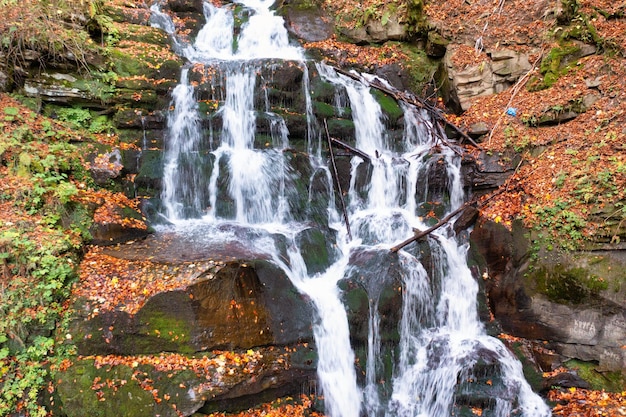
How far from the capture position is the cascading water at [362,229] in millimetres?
5855

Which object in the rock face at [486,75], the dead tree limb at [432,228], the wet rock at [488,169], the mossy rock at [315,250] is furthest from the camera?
the rock face at [486,75]

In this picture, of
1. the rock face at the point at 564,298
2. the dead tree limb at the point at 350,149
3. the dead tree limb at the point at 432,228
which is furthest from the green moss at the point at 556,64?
the dead tree limb at the point at 350,149

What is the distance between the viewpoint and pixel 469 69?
9.95 metres

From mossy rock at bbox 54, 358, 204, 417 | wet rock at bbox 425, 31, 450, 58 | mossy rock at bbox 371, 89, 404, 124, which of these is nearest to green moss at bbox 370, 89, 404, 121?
mossy rock at bbox 371, 89, 404, 124

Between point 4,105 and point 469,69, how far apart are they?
34.5ft

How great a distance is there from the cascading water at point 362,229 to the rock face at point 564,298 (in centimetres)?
58

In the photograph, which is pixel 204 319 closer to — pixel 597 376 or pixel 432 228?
pixel 432 228

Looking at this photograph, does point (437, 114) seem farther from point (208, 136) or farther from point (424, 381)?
point (424, 381)

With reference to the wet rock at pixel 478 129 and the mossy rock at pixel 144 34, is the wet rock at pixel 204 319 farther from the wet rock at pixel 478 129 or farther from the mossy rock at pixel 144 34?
the mossy rock at pixel 144 34

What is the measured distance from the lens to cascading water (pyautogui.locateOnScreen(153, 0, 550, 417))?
5855 mm

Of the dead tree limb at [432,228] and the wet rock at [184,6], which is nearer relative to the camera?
the dead tree limb at [432,228]

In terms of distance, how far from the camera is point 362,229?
798cm

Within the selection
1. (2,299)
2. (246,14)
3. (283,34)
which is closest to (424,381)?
(2,299)

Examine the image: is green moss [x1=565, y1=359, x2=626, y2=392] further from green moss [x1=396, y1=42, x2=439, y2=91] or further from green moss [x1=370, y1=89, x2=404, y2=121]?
green moss [x1=396, y1=42, x2=439, y2=91]
